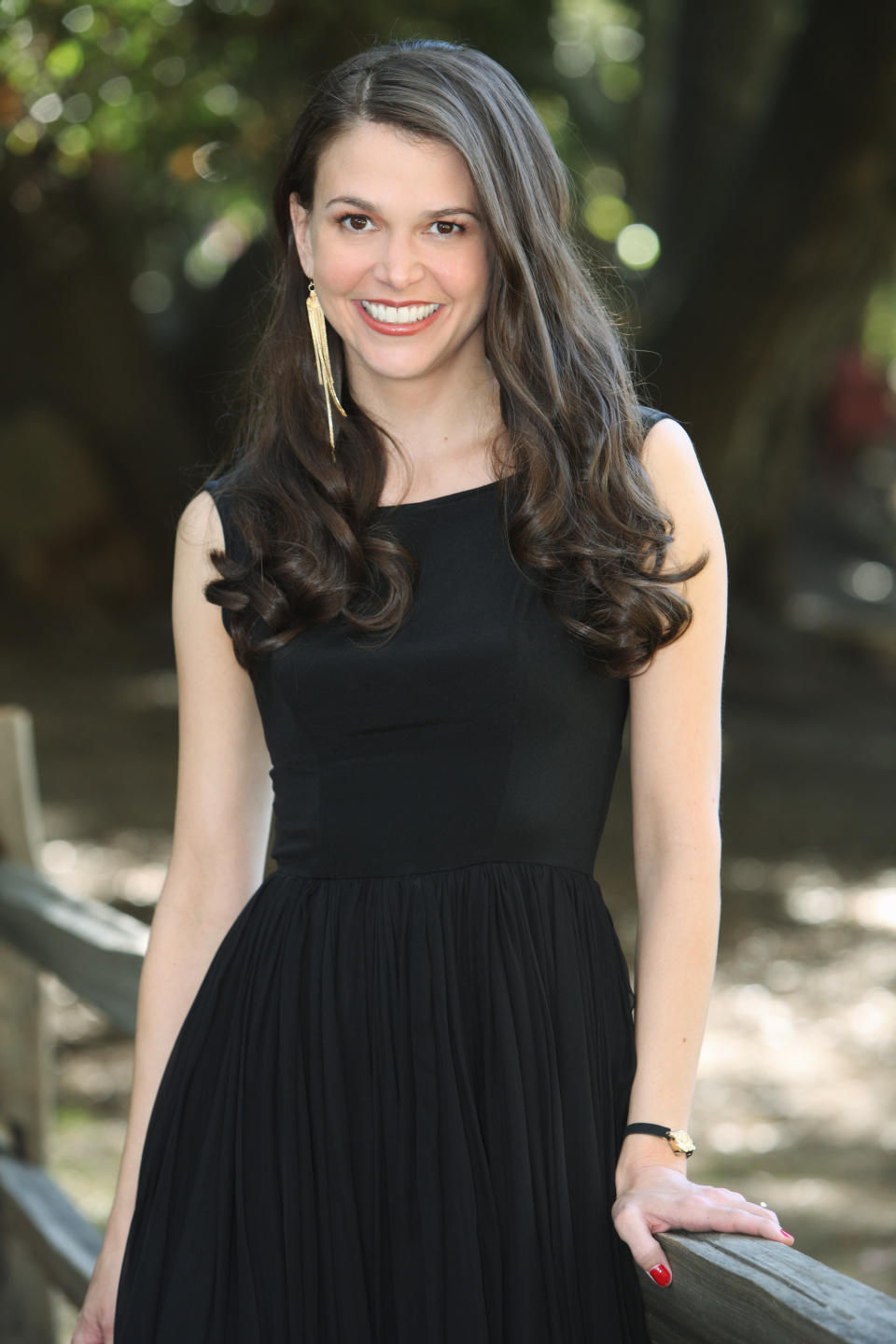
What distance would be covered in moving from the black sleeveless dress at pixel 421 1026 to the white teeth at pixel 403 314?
0.22 metres

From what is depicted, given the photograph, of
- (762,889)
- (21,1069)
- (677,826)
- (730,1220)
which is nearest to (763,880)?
(762,889)

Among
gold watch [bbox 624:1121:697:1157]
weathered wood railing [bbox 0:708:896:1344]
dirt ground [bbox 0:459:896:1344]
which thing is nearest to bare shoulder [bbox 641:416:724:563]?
gold watch [bbox 624:1121:697:1157]

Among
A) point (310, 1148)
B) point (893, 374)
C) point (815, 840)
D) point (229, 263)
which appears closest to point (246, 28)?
point (310, 1148)

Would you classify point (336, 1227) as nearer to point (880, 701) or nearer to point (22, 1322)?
point (22, 1322)

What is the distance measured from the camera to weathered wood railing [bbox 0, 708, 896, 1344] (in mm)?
1417

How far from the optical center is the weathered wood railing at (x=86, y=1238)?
55.8 inches

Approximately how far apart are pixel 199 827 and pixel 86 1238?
1.46 metres

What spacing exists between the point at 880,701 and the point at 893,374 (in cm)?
2164

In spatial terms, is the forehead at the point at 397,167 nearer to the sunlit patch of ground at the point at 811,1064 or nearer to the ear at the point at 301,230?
the ear at the point at 301,230

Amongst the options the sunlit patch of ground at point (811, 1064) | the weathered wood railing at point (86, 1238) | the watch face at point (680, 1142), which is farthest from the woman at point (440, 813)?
the sunlit patch of ground at point (811, 1064)

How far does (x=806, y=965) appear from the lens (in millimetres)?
7090

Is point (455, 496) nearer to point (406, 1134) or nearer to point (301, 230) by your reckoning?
point (301, 230)

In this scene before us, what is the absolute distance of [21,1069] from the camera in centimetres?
367

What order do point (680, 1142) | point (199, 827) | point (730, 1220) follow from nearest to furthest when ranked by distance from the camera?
1. point (730, 1220)
2. point (680, 1142)
3. point (199, 827)
